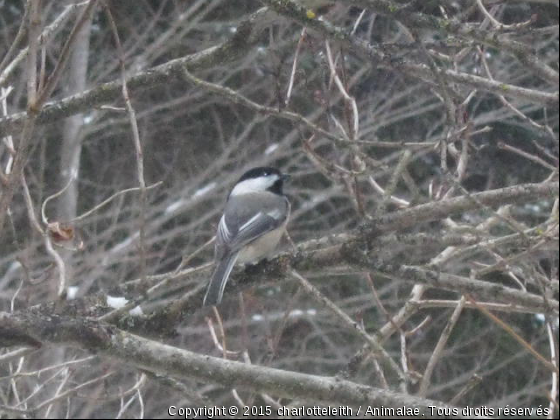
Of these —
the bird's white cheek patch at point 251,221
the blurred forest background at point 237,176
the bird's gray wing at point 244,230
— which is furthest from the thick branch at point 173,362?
the bird's white cheek patch at point 251,221

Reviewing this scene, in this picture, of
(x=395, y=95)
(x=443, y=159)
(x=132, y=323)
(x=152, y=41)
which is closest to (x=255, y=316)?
(x=395, y=95)

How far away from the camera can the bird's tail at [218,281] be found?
3513mm

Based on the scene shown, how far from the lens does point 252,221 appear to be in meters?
4.93

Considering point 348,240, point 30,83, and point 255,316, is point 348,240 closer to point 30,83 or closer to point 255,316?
point 30,83

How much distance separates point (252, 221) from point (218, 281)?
4.00ft

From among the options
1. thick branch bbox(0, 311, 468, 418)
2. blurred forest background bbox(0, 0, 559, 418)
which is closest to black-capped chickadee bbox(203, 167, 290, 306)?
blurred forest background bbox(0, 0, 559, 418)

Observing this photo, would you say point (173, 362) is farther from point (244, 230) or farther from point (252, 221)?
point (252, 221)

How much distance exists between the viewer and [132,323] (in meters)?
3.47

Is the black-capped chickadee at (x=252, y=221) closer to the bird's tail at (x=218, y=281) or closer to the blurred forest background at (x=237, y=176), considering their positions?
the bird's tail at (x=218, y=281)

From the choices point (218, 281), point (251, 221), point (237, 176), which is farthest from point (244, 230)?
point (237, 176)

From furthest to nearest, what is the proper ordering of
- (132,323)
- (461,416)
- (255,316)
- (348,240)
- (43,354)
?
(255,316) < (43,354) < (132,323) < (348,240) < (461,416)

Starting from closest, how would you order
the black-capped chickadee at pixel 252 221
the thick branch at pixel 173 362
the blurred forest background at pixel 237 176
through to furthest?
the thick branch at pixel 173 362
the black-capped chickadee at pixel 252 221
the blurred forest background at pixel 237 176

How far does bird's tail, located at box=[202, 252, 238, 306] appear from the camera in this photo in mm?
3513

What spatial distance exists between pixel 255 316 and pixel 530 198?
21.5ft
